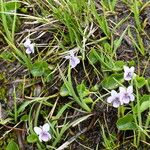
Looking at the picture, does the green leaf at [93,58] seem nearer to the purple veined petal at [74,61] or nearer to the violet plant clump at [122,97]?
the purple veined petal at [74,61]

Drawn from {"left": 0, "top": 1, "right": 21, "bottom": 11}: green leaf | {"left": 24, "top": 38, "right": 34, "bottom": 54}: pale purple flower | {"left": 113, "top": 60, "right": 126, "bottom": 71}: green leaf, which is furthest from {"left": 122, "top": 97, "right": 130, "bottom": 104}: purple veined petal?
{"left": 0, "top": 1, "right": 21, "bottom": 11}: green leaf

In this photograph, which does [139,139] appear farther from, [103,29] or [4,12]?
[4,12]

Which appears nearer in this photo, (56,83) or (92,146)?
(92,146)

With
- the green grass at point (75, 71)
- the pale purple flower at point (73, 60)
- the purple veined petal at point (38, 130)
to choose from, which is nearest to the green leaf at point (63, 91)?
the green grass at point (75, 71)

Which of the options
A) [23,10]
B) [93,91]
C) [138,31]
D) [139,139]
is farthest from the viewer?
[23,10]

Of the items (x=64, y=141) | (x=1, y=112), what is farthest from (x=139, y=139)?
(x=1, y=112)

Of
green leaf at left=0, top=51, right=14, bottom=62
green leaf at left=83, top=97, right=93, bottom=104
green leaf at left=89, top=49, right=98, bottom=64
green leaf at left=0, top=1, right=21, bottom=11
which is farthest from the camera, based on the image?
green leaf at left=0, top=1, right=21, bottom=11

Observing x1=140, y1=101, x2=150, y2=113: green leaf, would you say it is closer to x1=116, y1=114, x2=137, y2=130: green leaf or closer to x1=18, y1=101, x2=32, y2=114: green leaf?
x1=116, y1=114, x2=137, y2=130: green leaf
